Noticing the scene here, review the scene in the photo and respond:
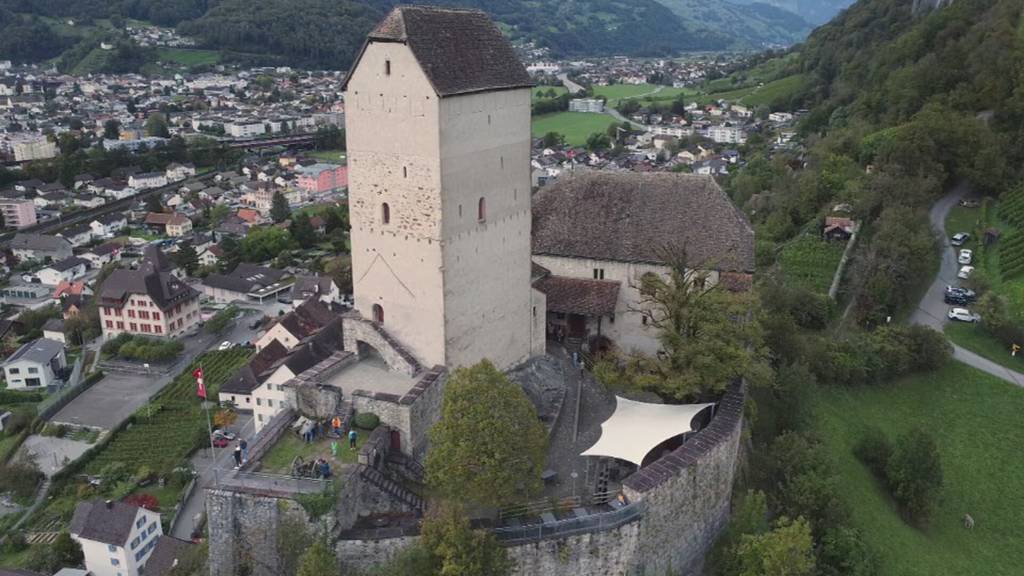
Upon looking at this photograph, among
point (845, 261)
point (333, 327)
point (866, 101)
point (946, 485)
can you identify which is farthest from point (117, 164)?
point (946, 485)

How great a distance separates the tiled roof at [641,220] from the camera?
3322 cm

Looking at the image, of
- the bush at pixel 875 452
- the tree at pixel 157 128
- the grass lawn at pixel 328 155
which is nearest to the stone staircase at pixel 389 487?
the bush at pixel 875 452

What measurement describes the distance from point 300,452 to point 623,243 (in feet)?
54.8

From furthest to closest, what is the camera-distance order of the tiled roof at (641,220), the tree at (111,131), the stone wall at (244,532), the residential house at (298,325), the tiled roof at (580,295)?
the tree at (111,131)
the residential house at (298,325)
the tiled roof at (580,295)
the tiled roof at (641,220)
the stone wall at (244,532)

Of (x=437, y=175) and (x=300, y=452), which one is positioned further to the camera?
(x=437, y=175)

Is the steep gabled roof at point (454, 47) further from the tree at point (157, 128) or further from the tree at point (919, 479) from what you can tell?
the tree at point (157, 128)

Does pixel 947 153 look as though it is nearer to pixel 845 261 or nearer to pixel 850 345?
pixel 845 261

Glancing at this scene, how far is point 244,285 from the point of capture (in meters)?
80.4

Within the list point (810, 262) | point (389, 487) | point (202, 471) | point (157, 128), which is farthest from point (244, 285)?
point (157, 128)

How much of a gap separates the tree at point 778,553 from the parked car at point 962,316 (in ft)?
83.6

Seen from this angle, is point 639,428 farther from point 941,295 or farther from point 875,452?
point 941,295

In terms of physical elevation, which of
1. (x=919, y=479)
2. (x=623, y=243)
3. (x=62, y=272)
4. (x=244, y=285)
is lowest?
(x=62, y=272)

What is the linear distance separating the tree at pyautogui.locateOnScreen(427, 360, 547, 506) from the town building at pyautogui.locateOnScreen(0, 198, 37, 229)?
110897 millimetres

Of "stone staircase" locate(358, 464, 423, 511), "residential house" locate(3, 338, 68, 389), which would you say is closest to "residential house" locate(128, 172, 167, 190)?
"residential house" locate(3, 338, 68, 389)
